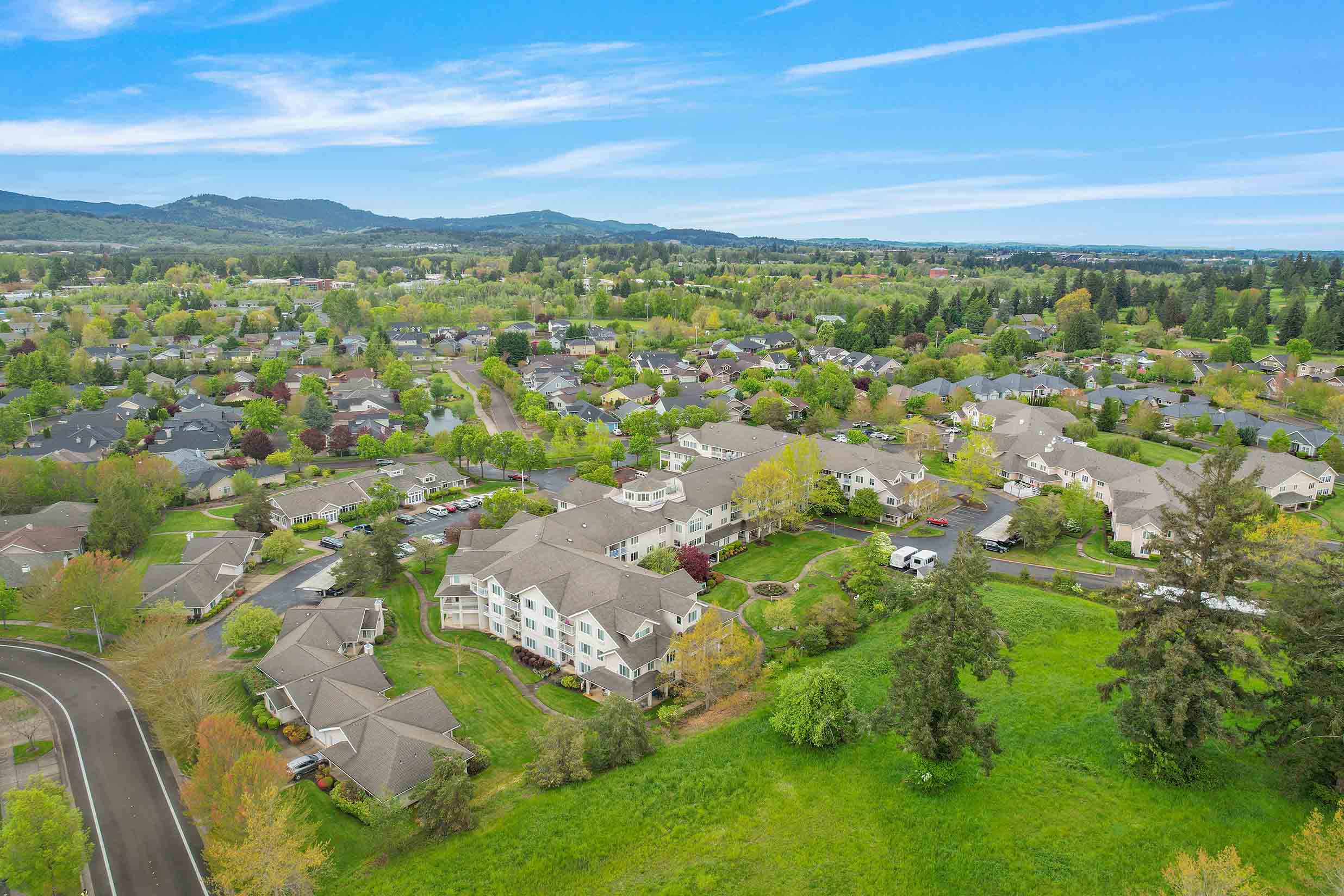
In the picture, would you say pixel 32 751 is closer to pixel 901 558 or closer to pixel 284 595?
pixel 284 595

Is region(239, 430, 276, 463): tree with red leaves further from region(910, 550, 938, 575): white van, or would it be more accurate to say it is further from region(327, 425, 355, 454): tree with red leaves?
region(910, 550, 938, 575): white van

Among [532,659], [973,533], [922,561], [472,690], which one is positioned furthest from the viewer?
[922,561]

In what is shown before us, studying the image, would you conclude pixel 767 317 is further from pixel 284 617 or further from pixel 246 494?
pixel 284 617

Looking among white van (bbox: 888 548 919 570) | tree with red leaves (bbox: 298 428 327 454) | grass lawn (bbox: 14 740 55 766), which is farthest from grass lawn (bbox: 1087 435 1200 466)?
grass lawn (bbox: 14 740 55 766)

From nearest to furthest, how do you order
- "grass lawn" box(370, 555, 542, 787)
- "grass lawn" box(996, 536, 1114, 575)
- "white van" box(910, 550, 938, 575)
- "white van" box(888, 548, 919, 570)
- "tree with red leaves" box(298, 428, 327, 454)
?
"grass lawn" box(370, 555, 542, 787)
"white van" box(910, 550, 938, 575)
"white van" box(888, 548, 919, 570)
"grass lawn" box(996, 536, 1114, 575)
"tree with red leaves" box(298, 428, 327, 454)

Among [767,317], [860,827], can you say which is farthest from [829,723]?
[767,317]

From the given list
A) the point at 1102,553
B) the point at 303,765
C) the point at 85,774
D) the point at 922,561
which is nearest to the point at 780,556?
the point at 922,561
